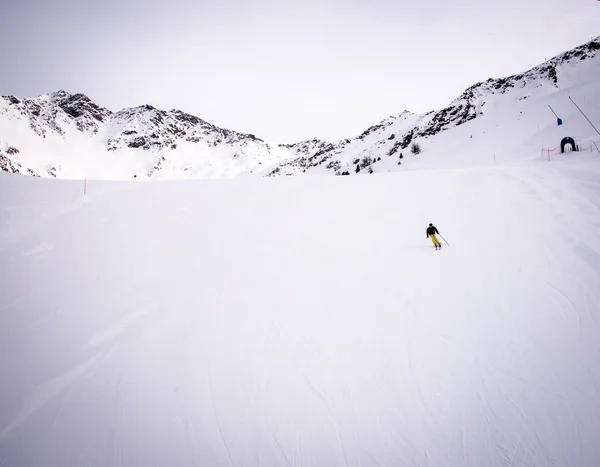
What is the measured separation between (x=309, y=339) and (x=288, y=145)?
109 m

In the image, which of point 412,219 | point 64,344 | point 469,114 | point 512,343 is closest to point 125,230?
point 64,344

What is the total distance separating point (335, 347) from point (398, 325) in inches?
56.0

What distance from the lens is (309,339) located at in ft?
17.5

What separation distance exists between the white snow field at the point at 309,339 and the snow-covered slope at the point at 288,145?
16908mm

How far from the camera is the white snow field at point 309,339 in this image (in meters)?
3.84

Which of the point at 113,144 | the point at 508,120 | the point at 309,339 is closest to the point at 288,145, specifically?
the point at 113,144

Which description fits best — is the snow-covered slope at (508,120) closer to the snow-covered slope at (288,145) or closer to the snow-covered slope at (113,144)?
the snow-covered slope at (288,145)

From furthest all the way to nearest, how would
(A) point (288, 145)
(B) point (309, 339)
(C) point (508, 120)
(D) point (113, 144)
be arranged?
(A) point (288, 145) → (D) point (113, 144) → (C) point (508, 120) → (B) point (309, 339)

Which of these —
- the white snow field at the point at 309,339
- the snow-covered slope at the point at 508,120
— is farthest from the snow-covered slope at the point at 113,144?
the white snow field at the point at 309,339

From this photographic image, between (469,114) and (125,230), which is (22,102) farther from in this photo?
(469,114)

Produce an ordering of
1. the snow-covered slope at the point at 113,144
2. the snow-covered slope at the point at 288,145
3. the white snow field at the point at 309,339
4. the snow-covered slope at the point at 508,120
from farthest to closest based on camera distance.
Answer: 1. the snow-covered slope at the point at 113,144
2. the snow-covered slope at the point at 288,145
3. the snow-covered slope at the point at 508,120
4. the white snow field at the point at 309,339

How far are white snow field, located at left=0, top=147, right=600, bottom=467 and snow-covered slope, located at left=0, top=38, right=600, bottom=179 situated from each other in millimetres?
16908

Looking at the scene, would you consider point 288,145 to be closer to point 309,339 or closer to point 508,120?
point 508,120

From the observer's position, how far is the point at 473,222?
907 cm
